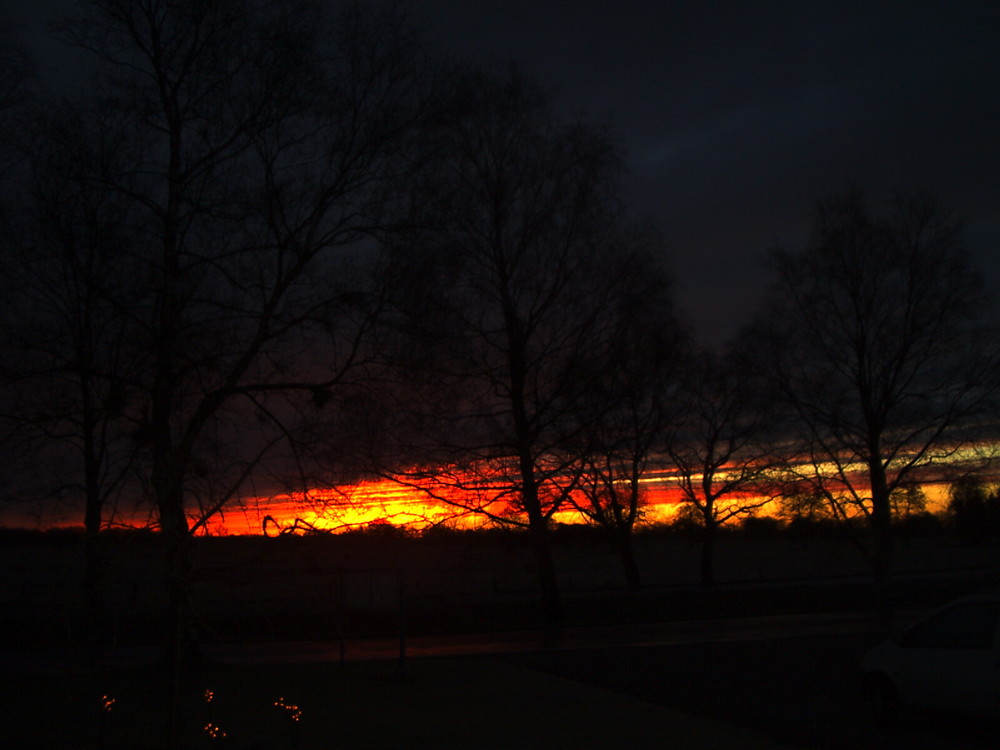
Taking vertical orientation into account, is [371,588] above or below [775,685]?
above

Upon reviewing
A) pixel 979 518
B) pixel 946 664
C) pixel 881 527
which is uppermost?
pixel 979 518

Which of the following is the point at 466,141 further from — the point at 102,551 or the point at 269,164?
the point at 102,551

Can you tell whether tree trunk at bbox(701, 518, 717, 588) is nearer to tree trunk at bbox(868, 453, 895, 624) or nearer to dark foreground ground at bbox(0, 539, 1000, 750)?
tree trunk at bbox(868, 453, 895, 624)

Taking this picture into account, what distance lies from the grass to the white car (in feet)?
6.03

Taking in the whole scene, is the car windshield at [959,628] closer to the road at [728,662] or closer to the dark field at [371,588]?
the road at [728,662]

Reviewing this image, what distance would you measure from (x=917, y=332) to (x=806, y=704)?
19.7 meters

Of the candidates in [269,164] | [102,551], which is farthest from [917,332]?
[102,551]

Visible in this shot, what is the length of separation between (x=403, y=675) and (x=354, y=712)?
3.55 metres

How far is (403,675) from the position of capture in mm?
16031

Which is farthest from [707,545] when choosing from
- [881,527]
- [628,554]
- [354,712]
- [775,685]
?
[354,712]

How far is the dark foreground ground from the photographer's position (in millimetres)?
7891

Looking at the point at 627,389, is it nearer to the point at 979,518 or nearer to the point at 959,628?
the point at 959,628

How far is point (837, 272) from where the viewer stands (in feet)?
100

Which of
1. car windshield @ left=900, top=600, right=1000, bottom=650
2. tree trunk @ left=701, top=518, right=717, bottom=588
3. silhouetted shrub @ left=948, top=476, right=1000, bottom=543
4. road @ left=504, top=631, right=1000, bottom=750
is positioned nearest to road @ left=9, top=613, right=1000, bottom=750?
road @ left=504, top=631, right=1000, bottom=750
